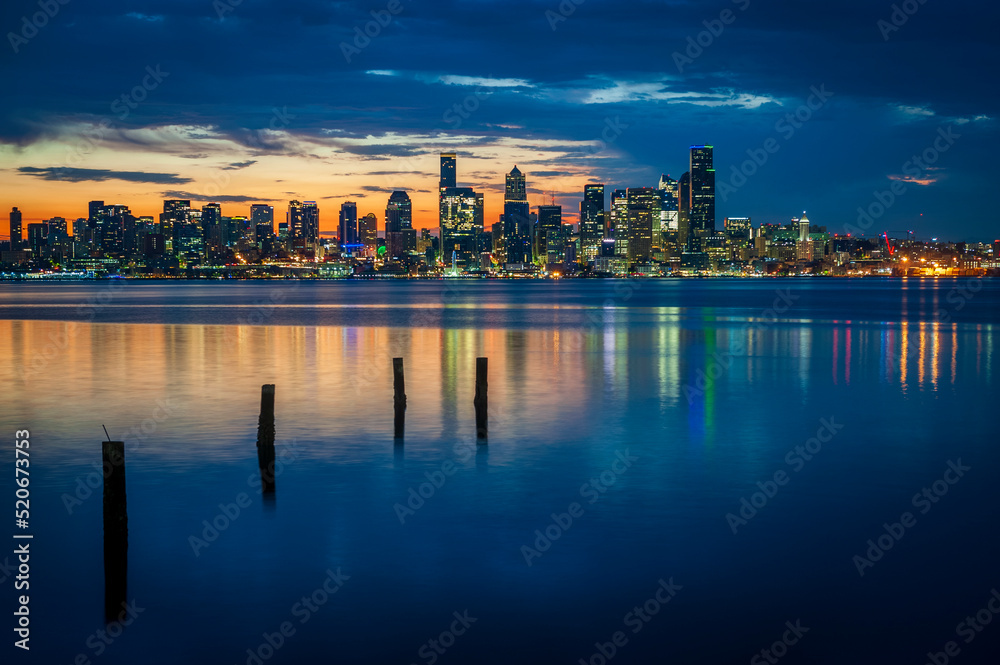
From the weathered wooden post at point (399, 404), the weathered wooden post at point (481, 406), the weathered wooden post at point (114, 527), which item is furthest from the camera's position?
the weathered wooden post at point (399, 404)

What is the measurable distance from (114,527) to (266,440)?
6.75 metres

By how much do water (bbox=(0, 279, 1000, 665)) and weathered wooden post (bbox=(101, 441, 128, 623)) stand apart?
299 millimetres

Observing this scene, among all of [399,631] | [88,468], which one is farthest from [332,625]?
[88,468]

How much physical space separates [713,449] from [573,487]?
5.73 meters

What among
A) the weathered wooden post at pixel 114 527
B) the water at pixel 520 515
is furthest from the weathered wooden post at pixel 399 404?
the weathered wooden post at pixel 114 527

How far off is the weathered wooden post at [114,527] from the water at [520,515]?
299 mm

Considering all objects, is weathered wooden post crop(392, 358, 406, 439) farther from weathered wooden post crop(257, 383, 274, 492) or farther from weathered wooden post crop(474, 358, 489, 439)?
weathered wooden post crop(257, 383, 274, 492)

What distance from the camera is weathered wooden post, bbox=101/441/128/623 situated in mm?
12195

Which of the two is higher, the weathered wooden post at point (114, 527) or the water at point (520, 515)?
the weathered wooden post at point (114, 527)

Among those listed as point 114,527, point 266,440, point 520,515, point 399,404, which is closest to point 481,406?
point 399,404

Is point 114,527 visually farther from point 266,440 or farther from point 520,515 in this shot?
point 520,515

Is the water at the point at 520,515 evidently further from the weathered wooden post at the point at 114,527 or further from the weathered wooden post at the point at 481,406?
the weathered wooden post at the point at 481,406

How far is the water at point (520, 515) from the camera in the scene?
11.4 meters

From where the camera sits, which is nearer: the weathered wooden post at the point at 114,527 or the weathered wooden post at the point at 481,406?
the weathered wooden post at the point at 114,527
